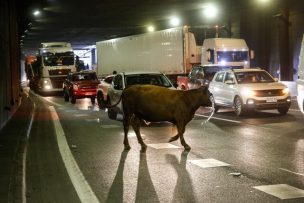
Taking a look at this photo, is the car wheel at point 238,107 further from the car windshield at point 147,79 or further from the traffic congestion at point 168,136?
the car windshield at point 147,79

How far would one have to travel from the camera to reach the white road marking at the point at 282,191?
7263 mm

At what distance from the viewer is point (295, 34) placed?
1754 inches

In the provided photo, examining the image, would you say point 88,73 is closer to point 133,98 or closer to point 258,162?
point 133,98

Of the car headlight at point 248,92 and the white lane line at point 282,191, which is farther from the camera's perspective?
the car headlight at point 248,92

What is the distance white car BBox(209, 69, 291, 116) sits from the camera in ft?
61.7

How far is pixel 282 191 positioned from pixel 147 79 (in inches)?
424

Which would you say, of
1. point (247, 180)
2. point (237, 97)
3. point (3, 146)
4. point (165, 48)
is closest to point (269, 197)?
point (247, 180)

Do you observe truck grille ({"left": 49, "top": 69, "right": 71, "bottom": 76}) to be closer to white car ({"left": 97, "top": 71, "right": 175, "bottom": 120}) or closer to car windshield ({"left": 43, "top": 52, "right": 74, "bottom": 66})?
car windshield ({"left": 43, "top": 52, "right": 74, "bottom": 66})

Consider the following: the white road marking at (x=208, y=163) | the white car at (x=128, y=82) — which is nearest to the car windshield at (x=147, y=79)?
the white car at (x=128, y=82)

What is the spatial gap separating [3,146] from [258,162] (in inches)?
225

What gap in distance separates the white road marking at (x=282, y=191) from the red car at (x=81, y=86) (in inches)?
874

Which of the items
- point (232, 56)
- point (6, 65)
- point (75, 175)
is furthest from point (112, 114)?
point (232, 56)

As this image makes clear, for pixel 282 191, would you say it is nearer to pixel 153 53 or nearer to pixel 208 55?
pixel 208 55

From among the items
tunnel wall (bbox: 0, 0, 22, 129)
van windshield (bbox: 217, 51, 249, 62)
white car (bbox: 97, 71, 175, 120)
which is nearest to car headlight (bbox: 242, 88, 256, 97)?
white car (bbox: 97, 71, 175, 120)
